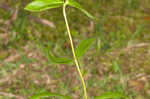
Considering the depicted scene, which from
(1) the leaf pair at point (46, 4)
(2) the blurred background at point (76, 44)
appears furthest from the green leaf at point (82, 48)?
(2) the blurred background at point (76, 44)

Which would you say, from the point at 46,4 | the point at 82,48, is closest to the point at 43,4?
the point at 46,4

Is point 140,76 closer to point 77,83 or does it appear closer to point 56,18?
point 77,83

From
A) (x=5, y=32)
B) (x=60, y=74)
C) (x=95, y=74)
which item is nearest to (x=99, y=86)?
(x=95, y=74)

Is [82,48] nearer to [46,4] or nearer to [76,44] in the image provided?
[46,4]

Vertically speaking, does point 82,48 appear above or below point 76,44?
above

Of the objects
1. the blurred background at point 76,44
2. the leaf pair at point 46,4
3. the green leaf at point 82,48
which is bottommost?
the blurred background at point 76,44

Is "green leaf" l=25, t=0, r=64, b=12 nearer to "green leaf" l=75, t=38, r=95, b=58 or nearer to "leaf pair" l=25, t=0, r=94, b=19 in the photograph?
"leaf pair" l=25, t=0, r=94, b=19

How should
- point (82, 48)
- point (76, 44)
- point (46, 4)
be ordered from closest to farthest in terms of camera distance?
point (46, 4), point (82, 48), point (76, 44)

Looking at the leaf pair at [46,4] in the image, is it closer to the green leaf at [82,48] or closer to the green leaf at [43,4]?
the green leaf at [43,4]

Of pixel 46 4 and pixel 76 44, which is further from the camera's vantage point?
pixel 76 44
